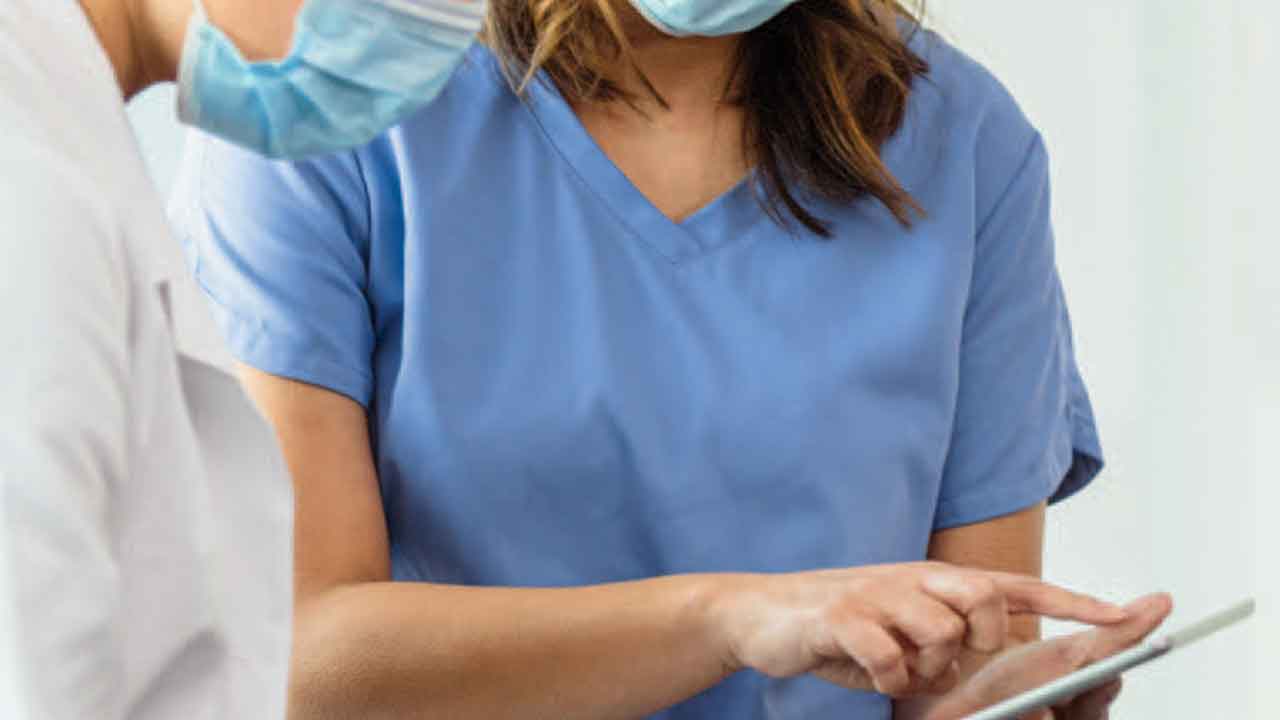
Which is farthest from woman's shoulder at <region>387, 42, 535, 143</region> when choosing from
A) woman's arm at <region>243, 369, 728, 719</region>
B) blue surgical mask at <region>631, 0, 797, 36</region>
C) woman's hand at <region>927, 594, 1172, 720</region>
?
woman's hand at <region>927, 594, 1172, 720</region>

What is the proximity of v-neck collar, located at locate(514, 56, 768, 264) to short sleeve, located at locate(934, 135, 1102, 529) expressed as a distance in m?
0.17

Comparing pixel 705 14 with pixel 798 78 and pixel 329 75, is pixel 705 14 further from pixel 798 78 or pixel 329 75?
pixel 329 75

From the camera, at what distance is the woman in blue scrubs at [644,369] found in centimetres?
94

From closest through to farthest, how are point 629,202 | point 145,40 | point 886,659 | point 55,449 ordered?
point 55,449
point 145,40
point 886,659
point 629,202

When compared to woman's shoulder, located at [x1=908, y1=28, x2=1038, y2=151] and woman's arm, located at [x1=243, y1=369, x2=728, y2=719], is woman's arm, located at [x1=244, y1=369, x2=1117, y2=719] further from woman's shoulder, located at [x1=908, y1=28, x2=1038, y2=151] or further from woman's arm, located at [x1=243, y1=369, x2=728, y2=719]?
woman's shoulder, located at [x1=908, y1=28, x2=1038, y2=151]

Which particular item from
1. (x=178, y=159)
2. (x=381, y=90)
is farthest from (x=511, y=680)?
(x=178, y=159)

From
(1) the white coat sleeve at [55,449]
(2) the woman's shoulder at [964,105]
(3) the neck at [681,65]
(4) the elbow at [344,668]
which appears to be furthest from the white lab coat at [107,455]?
(2) the woman's shoulder at [964,105]

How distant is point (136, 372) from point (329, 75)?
19 cm

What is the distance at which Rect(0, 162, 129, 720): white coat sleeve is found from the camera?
57cm

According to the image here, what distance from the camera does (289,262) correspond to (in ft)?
3.26

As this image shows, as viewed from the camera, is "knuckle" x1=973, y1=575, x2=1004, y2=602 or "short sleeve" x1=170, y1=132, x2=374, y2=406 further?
"short sleeve" x1=170, y1=132, x2=374, y2=406

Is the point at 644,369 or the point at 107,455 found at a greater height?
the point at 107,455

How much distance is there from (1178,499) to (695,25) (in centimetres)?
106

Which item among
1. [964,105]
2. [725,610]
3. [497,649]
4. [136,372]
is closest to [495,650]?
[497,649]
